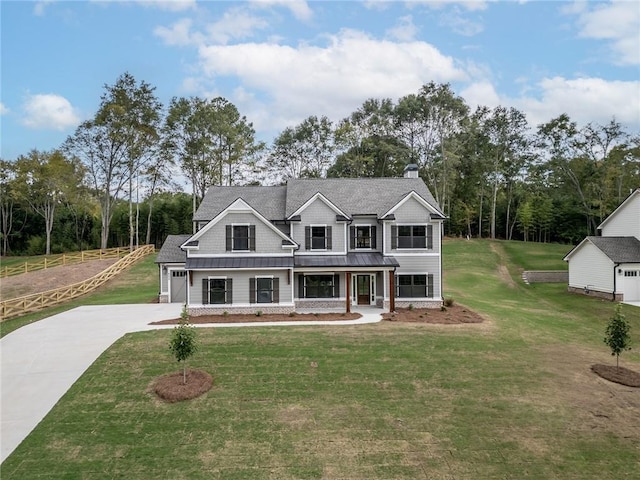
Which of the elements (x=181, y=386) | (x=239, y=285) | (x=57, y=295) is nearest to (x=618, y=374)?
(x=181, y=386)

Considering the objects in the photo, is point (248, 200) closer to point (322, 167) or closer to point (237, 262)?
point (237, 262)

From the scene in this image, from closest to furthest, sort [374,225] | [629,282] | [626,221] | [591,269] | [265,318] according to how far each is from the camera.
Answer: [265,318] → [374,225] → [629,282] → [591,269] → [626,221]

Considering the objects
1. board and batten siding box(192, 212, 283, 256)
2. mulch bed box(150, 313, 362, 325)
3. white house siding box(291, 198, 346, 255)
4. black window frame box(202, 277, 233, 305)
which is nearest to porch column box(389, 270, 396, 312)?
mulch bed box(150, 313, 362, 325)

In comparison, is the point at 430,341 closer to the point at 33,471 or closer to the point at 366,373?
the point at 366,373

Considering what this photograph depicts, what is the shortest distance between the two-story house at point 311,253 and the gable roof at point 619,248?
13594mm

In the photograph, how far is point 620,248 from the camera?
27359mm

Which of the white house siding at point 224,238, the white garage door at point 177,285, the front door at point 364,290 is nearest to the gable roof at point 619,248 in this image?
the front door at point 364,290

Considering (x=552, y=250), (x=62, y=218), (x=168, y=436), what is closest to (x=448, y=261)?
(x=552, y=250)

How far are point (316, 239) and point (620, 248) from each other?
72.3ft

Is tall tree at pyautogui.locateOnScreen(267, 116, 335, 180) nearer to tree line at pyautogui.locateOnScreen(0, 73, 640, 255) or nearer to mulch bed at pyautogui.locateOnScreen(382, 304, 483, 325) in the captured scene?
tree line at pyautogui.locateOnScreen(0, 73, 640, 255)

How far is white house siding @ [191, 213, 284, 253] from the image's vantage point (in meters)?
21.1

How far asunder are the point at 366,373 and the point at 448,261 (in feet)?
98.4

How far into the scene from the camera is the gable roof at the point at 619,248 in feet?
85.9

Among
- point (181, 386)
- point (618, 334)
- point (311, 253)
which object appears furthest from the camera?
point (311, 253)
